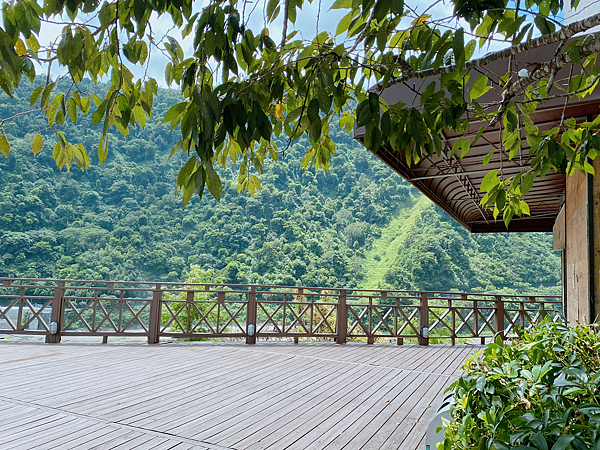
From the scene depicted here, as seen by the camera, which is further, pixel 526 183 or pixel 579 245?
pixel 579 245

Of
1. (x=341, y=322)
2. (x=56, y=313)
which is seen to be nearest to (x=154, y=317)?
(x=56, y=313)

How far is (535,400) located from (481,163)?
13.3 ft

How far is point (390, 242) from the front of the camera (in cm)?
3178

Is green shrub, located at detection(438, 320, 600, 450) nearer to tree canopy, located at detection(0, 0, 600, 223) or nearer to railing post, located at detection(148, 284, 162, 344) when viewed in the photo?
tree canopy, located at detection(0, 0, 600, 223)

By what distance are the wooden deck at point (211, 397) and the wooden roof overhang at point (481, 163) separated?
6.05 feet

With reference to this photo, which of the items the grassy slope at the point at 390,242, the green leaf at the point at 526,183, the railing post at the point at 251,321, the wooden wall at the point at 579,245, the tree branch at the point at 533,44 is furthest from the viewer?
the grassy slope at the point at 390,242

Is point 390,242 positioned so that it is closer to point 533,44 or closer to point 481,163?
point 481,163

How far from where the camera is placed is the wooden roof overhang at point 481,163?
2582 millimetres

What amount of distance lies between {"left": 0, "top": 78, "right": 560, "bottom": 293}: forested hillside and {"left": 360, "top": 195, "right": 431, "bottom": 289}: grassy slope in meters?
0.11

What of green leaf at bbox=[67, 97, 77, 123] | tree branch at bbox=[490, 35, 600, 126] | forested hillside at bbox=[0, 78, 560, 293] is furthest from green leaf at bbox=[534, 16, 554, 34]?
forested hillside at bbox=[0, 78, 560, 293]

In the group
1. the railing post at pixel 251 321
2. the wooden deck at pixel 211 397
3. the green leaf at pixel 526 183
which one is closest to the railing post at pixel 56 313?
the wooden deck at pixel 211 397

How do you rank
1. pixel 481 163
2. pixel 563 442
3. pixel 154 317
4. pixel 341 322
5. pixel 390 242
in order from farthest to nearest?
pixel 390 242 < pixel 341 322 < pixel 154 317 < pixel 481 163 < pixel 563 442

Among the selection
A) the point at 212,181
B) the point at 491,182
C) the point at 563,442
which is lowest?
the point at 563,442

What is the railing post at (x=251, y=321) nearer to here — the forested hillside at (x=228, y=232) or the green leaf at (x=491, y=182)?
the green leaf at (x=491, y=182)
